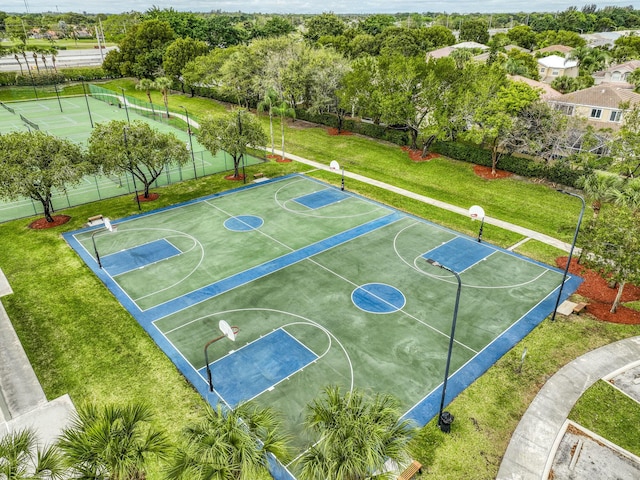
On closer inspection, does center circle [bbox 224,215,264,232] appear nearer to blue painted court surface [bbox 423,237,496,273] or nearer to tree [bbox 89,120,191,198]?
tree [bbox 89,120,191,198]

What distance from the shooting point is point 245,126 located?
3994 centimetres

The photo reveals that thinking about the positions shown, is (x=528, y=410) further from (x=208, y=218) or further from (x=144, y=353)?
(x=208, y=218)

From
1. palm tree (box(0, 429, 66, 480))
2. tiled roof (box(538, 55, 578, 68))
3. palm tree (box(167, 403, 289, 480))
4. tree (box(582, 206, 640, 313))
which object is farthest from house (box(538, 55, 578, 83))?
palm tree (box(0, 429, 66, 480))

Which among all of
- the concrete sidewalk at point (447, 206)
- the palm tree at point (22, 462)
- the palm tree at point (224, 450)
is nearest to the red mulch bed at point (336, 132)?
the concrete sidewalk at point (447, 206)

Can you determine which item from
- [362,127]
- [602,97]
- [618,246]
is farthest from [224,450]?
[602,97]

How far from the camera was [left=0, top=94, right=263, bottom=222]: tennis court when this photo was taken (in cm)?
3700

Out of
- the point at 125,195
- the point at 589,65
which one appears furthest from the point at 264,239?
the point at 589,65

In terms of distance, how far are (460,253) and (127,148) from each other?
87.5 feet

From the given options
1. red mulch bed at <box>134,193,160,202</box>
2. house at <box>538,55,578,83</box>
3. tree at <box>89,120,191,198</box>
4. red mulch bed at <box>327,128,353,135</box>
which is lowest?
red mulch bed at <box>134,193,160,202</box>

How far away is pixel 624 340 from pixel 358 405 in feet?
58.3

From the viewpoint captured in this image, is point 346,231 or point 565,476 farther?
point 346,231

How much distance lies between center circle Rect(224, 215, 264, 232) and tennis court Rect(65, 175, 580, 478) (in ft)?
0.51

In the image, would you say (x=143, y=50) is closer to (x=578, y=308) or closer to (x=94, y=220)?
(x=94, y=220)

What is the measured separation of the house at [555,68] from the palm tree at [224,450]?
303 ft
